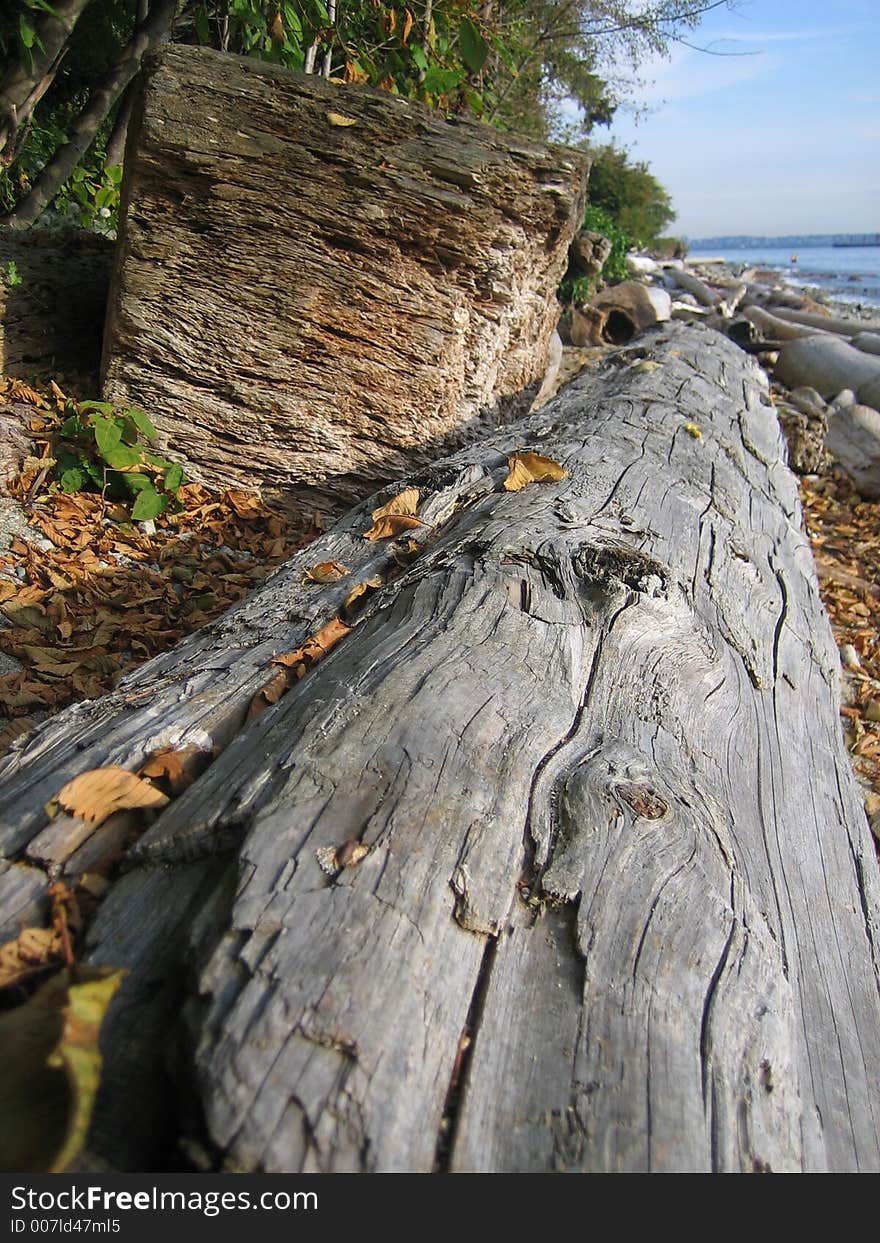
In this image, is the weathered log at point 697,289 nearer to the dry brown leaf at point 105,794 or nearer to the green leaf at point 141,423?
the green leaf at point 141,423

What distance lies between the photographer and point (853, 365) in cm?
952

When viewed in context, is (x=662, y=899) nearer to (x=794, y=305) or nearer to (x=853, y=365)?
(x=853, y=365)

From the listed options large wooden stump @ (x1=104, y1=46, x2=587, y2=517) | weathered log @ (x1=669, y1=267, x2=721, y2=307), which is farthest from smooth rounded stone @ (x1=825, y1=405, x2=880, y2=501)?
weathered log @ (x1=669, y1=267, x2=721, y2=307)

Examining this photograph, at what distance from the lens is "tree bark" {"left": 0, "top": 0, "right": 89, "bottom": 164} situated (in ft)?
16.0

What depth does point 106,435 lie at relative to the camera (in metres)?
3.78

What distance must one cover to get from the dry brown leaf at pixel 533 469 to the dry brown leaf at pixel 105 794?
1.68 m

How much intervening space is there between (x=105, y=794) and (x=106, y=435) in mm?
2813

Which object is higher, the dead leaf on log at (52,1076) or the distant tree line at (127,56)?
the distant tree line at (127,56)

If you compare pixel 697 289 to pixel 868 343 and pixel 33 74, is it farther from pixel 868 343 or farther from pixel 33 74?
pixel 33 74

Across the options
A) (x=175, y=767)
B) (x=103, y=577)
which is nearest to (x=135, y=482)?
(x=103, y=577)

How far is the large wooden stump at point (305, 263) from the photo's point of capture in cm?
388

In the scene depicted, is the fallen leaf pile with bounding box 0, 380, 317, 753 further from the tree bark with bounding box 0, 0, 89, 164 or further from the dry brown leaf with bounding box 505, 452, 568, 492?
the tree bark with bounding box 0, 0, 89, 164

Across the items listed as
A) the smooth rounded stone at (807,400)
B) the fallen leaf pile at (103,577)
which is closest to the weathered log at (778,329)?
the smooth rounded stone at (807,400)

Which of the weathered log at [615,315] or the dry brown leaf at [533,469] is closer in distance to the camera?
the dry brown leaf at [533,469]
